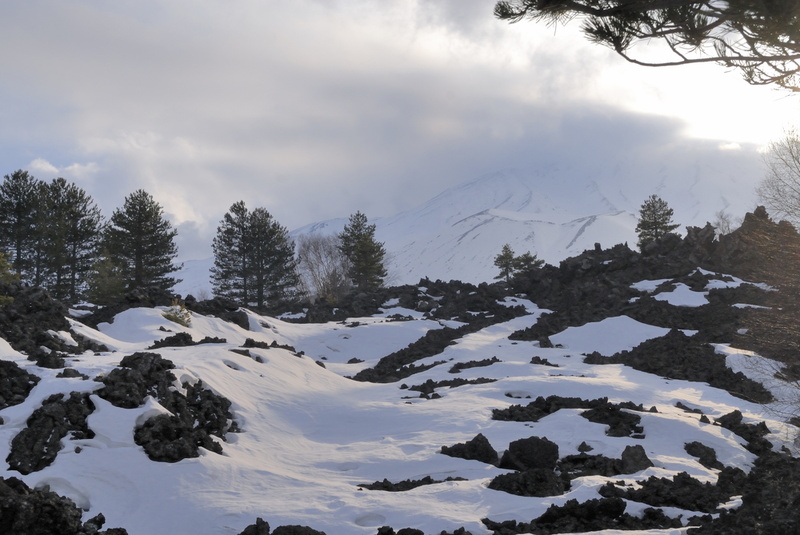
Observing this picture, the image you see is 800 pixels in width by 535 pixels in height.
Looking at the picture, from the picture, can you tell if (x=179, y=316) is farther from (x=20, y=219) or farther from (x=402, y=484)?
(x=20, y=219)

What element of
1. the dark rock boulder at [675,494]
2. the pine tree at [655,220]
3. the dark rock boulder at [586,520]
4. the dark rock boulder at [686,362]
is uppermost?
the pine tree at [655,220]

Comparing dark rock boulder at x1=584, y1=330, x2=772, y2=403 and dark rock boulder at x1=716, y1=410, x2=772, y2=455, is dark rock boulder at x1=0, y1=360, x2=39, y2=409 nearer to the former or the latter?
dark rock boulder at x1=716, y1=410, x2=772, y2=455

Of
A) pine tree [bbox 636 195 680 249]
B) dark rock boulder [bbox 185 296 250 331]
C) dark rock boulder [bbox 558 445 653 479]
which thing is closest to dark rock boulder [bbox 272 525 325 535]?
dark rock boulder [bbox 558 445 653 479]

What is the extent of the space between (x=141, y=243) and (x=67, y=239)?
4.96 m

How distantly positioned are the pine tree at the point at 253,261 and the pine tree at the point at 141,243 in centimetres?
572

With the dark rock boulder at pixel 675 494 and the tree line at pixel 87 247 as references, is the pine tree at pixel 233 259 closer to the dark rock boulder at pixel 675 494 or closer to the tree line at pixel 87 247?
the tree line at pixel 87 247

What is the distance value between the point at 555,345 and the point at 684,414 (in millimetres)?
9834

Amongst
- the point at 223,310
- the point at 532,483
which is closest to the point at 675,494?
the point at 532,483

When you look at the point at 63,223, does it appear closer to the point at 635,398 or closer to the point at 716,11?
the point at 635,398

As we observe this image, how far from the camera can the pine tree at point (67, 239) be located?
3719 centimetres

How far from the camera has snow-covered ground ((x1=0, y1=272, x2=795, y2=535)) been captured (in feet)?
24.7

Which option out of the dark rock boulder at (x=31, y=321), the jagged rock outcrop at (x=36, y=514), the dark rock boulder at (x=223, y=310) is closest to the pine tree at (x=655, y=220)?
the dark rock boulder at (x=223, y=310)

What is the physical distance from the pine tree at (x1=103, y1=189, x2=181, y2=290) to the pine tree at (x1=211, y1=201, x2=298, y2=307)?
5722 millimetres

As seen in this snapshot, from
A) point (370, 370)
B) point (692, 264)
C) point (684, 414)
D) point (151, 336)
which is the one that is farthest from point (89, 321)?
point (692, 264)
